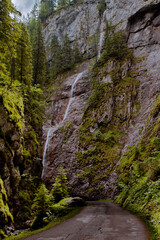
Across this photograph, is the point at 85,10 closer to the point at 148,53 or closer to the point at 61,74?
the point at 61,74

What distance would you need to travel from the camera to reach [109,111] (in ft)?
86.3

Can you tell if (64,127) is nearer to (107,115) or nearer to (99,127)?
(99,127)

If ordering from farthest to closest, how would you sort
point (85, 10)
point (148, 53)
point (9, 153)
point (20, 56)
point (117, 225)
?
1. point (85, 10)
2. point (148, 53)
3. point (20, 56)
4. point (9, 153)
5. point (117, 225)

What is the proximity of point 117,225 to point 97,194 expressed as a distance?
13775mm

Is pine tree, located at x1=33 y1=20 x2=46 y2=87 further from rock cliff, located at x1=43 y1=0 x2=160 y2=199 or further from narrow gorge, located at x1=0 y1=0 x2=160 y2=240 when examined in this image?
narrow gorge, located at x1=0 y1=0 x2=160 y2=240

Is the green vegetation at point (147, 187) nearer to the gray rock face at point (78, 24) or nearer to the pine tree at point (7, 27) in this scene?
the pine tree at point (7, 27)

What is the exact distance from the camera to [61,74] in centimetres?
4281

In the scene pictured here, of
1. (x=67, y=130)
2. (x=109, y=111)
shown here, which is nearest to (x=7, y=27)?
(x=109, y=111)

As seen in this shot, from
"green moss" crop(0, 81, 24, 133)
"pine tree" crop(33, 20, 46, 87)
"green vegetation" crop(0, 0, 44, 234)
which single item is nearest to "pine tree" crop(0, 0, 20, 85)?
"green vegetation" crop(0, 0, 44, 234)

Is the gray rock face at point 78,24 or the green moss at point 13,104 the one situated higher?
the gray rock face at point 78,24

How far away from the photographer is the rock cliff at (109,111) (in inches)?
838

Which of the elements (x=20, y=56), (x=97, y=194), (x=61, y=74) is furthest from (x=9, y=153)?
(x=61, y=74)

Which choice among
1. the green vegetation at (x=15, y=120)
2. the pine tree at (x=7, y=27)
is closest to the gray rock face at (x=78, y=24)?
the green vegetation at (x=15, y=120)

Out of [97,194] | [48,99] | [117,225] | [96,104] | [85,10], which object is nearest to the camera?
[117,225]
